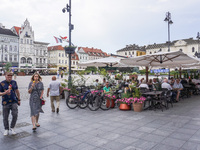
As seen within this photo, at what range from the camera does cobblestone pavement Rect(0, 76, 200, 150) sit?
435 centimetres

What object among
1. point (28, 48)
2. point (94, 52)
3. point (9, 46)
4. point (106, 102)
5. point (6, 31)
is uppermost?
point (6, 31)

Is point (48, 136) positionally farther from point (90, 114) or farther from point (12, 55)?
point (12, 55)

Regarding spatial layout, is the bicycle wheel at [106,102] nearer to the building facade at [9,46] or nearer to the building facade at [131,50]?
the building facade at [9,46]

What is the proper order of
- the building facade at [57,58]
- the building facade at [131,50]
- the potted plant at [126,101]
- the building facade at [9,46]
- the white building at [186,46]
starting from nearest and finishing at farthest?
the potted plant at [126,101]
the building facade at [9,46]
the white building at [186,46]
the building facade at [57,58]
the building facade at [131,50]

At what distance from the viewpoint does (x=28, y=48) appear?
233 feet

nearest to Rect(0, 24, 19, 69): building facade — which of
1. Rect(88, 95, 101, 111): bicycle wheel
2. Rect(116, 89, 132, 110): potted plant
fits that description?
Rect(88, 95, 101, 111): bicycle wheel

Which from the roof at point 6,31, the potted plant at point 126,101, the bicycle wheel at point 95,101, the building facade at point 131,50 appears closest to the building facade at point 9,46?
the roof at point 6,31

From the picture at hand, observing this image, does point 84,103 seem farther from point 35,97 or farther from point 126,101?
point 35,97

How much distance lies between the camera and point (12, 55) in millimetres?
65250

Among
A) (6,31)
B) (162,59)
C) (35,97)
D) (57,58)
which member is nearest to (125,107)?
(162,59)

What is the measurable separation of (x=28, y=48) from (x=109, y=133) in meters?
72.3

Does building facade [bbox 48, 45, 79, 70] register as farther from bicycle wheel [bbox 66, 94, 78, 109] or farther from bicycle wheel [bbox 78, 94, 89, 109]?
bicycle wheel [bbox 78, 94, 89, 109]

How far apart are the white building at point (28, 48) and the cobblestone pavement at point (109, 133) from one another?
6733cm

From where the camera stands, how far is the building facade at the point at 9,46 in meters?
62.5
